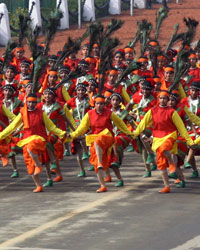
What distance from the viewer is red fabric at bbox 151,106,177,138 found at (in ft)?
47.2

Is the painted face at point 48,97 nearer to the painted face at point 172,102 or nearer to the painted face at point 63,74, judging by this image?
the painted face at point 172,102

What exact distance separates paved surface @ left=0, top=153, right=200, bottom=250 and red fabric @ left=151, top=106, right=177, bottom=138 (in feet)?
2.93

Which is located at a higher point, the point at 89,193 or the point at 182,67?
the point at 182,67

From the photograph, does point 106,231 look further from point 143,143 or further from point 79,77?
point 79,77

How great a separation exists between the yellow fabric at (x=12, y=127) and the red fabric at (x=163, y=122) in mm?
2102

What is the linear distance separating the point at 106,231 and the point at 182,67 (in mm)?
4796

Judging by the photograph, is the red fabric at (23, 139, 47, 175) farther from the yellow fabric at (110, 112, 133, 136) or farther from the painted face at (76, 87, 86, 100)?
the painted face at (76, 87, 86, 100)

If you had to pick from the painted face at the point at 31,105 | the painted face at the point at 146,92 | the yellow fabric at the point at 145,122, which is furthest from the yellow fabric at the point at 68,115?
the yellow fabric at the point at 145,122

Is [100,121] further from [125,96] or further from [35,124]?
[125,96]

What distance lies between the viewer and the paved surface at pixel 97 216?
11219mm

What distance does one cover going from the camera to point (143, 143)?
51.9 ft

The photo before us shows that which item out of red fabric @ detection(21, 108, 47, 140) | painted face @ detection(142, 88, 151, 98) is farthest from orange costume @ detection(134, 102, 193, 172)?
red fabric @ detection(21, 108, 47, 140)

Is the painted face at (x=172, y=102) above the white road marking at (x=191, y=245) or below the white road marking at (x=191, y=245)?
above

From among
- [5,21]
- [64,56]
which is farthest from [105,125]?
[5,21]
